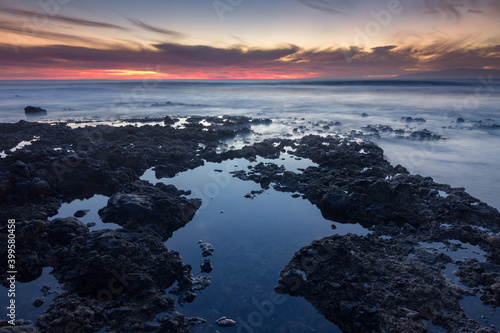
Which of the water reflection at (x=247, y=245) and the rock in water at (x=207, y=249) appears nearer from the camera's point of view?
the water reflection at (x=247, y=245)

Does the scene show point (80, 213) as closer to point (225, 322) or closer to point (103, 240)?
point (103, 240)

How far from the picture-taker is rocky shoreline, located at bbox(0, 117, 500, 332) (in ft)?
14.9

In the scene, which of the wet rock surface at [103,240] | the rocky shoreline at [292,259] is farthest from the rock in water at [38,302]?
the rocky shoreline at [292,259]

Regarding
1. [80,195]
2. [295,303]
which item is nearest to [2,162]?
[80,195]

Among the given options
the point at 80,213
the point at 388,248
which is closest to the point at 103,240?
the point at 80,213

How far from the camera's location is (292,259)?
19.6 ft

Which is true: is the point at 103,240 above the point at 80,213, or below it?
above

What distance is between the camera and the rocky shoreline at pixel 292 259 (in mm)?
4551

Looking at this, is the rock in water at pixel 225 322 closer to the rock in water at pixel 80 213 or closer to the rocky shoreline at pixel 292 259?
the rocky shoreline at pixel 292 259

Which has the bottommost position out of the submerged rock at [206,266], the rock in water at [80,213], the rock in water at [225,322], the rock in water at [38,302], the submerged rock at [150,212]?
the rock in water at [225,322]

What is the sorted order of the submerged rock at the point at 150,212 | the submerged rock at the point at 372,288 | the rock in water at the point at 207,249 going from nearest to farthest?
the submerged rock at the point at 372,288, the rock in water at the point at 207,249, the submerged rock at the point at 150,212

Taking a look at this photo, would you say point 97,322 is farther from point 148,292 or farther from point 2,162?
point 2,162

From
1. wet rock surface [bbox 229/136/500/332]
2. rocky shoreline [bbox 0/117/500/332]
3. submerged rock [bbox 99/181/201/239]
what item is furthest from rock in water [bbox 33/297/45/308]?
wet rock surface [bbox 229/136/500/332]

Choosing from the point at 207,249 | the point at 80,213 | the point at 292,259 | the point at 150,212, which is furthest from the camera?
the point at 80,213
